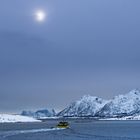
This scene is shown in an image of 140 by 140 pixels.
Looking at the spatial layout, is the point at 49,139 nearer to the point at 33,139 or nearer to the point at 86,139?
the point at 33,139

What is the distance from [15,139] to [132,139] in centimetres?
3405

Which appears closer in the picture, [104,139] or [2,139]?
[2,139]

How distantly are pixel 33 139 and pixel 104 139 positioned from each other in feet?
72.1

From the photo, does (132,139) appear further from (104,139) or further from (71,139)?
(71,139)

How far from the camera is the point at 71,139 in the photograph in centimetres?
14000

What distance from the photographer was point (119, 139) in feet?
465

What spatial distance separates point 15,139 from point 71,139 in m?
16.8

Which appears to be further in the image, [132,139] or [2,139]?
[132,139]

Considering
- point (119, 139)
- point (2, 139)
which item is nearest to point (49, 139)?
point (2, 139)

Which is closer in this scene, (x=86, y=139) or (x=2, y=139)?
(x=2, y=139)

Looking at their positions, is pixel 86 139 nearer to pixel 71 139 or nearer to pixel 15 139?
pixel 71 139

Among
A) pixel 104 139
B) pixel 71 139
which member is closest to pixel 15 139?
pixel 71 139

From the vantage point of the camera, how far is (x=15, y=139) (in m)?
134

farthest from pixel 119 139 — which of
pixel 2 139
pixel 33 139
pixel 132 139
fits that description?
pixel 2 139
